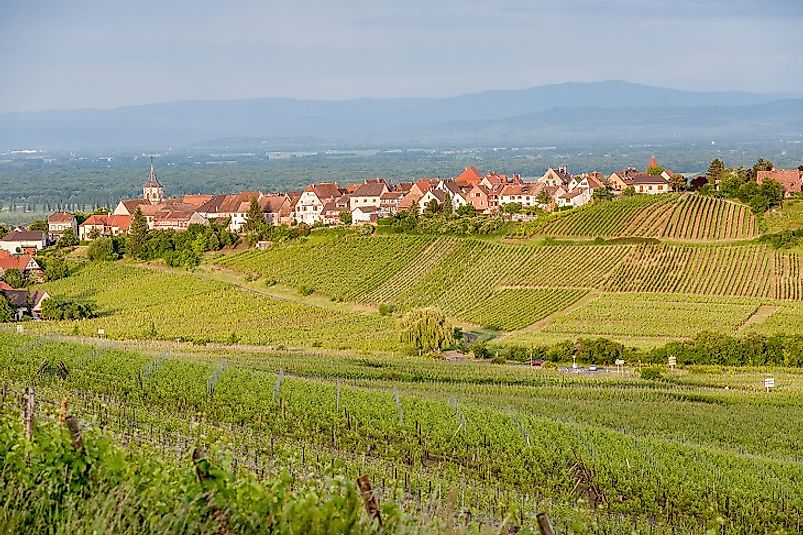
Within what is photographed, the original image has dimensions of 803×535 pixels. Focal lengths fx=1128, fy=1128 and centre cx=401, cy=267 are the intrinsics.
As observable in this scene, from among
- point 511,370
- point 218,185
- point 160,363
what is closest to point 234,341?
point 511,370

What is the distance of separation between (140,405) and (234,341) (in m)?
18.8

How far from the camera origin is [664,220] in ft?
185

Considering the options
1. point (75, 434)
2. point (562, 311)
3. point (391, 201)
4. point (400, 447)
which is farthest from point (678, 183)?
point (75, 434)

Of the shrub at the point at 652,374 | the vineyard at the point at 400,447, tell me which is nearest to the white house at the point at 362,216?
the shrub at the point at 652,374

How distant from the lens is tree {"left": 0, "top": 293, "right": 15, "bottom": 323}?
46.2 m

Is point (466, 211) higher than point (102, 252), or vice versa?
point (466, 211)

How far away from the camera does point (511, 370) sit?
106 ft

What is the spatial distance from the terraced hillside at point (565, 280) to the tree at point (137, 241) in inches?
206

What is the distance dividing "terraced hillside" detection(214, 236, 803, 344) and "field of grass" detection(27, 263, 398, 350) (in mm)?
2951

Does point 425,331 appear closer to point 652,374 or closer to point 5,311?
point 652,374

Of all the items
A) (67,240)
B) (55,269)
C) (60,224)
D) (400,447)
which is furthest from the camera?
(60,224)

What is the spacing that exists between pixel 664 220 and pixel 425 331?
2332 centimetres

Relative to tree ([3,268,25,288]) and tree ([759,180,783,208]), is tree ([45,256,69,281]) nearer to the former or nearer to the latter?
tree ([3,268,25,288])

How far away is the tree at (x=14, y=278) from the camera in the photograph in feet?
177
